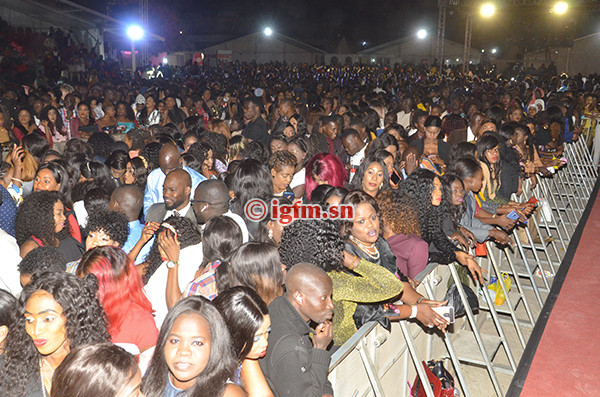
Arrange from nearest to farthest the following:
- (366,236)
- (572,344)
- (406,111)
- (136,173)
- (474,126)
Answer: (366,236)
(572,344)
(136,173)
(474,126)
(406,111)

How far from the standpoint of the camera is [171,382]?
7.32 feet

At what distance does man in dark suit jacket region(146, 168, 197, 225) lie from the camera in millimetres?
4445

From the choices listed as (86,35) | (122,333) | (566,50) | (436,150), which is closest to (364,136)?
(436,150)

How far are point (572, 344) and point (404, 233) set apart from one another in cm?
237

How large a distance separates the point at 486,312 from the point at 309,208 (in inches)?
111

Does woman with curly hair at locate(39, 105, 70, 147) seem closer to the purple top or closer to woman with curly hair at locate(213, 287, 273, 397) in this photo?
the purple top

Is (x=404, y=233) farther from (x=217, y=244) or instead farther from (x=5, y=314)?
(x=5, y=314)

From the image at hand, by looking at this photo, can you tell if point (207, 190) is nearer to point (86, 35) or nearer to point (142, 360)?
point (142, 360)

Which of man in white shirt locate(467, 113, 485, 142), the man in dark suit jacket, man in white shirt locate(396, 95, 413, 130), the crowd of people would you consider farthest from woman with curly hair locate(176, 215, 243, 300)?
man in white shirt locate(396, 95, 413, 130)

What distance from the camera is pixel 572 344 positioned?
521 centimetres

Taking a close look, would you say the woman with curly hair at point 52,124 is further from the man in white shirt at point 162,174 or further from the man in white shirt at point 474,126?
the man in white shirt at point 474,126

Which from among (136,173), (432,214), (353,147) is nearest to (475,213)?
(432,214)

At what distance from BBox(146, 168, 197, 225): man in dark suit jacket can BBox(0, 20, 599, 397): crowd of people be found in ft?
0.04

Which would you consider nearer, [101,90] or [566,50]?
[101,90]
